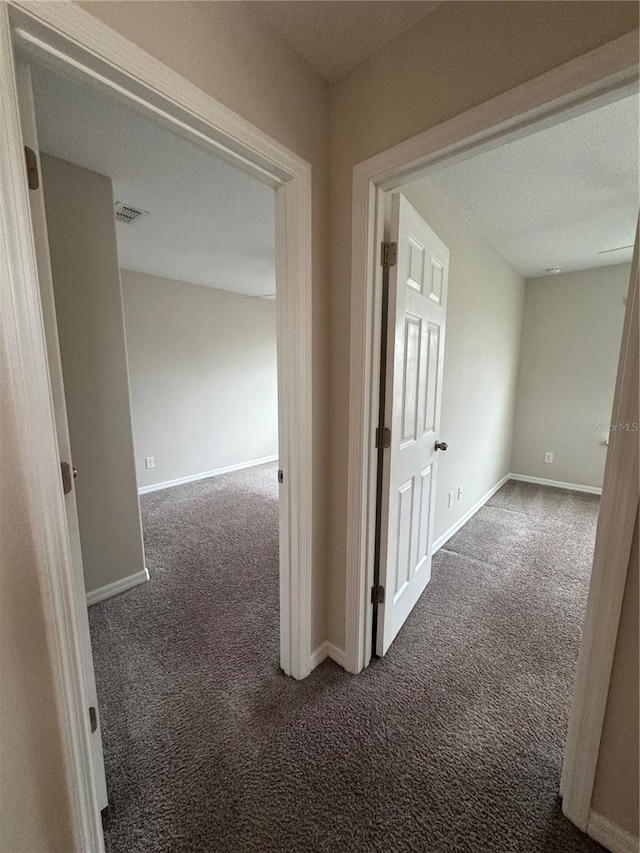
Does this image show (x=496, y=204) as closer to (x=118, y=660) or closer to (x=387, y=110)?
(x=387, y=110)

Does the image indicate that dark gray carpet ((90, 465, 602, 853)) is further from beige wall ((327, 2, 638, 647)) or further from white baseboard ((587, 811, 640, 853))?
beige wall ((327, 2, 638, 647))

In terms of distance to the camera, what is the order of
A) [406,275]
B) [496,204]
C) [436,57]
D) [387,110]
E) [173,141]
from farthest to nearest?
[496,204] < [173,141] < [406,275] < [387,110] < [436,57]

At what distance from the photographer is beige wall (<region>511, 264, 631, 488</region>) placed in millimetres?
3701

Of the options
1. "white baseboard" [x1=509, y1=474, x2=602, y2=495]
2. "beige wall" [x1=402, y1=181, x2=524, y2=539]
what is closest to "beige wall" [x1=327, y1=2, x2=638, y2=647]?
"beige wall" [x1=402, y1=181, x2=524, y2=539]

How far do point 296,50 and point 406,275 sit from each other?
33.2 inches

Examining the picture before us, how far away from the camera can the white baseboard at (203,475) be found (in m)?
3.99

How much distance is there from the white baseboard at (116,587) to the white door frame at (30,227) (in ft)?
4.47

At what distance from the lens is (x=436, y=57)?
3.49 feet

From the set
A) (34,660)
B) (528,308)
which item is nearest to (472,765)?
(34,660)

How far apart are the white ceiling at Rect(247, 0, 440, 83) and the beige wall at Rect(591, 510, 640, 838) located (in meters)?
1.66

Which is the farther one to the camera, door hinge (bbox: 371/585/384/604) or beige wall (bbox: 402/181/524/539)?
beige wall (bbox: 402/181/524/539)

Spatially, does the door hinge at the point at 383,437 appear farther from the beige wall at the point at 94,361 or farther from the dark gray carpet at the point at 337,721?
the beige wall at the point at 94,361

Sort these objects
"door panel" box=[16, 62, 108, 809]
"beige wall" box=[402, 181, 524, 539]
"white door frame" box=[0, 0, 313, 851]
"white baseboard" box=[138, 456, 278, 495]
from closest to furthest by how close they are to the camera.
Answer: "white door frame" box=[0, 0, 313, 851] → "door panel" box=[16, 62, 108, 809] → "beige wall" box=[402, 181, 524, 539] → "white baseboard" box=[138, 456, 278, 495]

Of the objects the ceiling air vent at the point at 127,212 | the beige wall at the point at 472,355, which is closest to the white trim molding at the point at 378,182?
the beige wall at the point at 472,355
